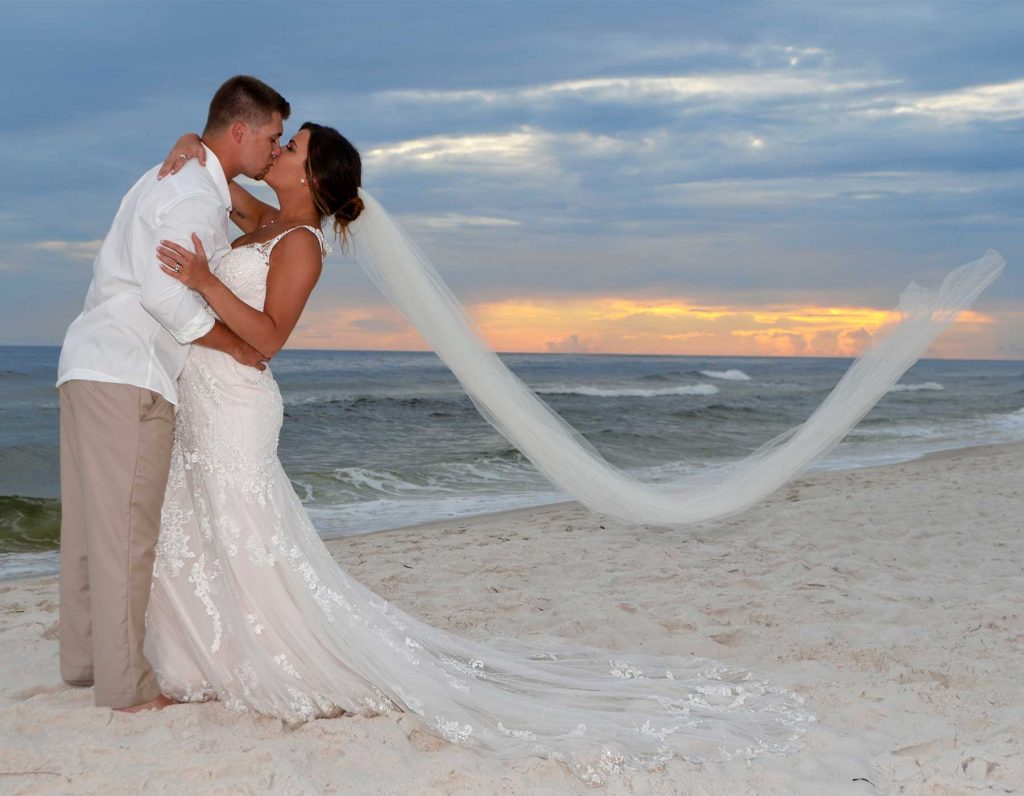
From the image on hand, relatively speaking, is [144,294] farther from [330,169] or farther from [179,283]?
[330,169]

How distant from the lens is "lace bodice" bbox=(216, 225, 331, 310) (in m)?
3.53

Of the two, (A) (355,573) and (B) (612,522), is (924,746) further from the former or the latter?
(B) (612,522)

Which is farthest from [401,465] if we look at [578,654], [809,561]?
[578,654]

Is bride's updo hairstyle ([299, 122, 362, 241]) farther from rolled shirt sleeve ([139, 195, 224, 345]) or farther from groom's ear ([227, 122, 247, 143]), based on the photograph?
rolled shirt sleeve ([139, 195, 224, 345])

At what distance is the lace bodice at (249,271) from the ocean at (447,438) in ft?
17.2

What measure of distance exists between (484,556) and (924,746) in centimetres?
417

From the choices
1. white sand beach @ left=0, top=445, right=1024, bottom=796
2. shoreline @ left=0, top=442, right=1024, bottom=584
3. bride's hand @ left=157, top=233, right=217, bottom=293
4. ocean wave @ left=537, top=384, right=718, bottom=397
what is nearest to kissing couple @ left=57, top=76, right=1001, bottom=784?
bride's hand @ left=157, top=233, right=217, bottom=293

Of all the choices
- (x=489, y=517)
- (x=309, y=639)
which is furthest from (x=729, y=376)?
(x=309, y=639)

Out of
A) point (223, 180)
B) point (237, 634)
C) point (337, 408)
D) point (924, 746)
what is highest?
point (223, 180)

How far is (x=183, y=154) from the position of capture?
3.40 m

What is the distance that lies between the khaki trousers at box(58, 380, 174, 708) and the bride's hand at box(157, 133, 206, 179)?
76cm

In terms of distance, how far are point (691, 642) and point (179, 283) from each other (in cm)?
310

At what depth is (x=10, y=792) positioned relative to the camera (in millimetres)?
3014

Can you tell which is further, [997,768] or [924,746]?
[924,746]
